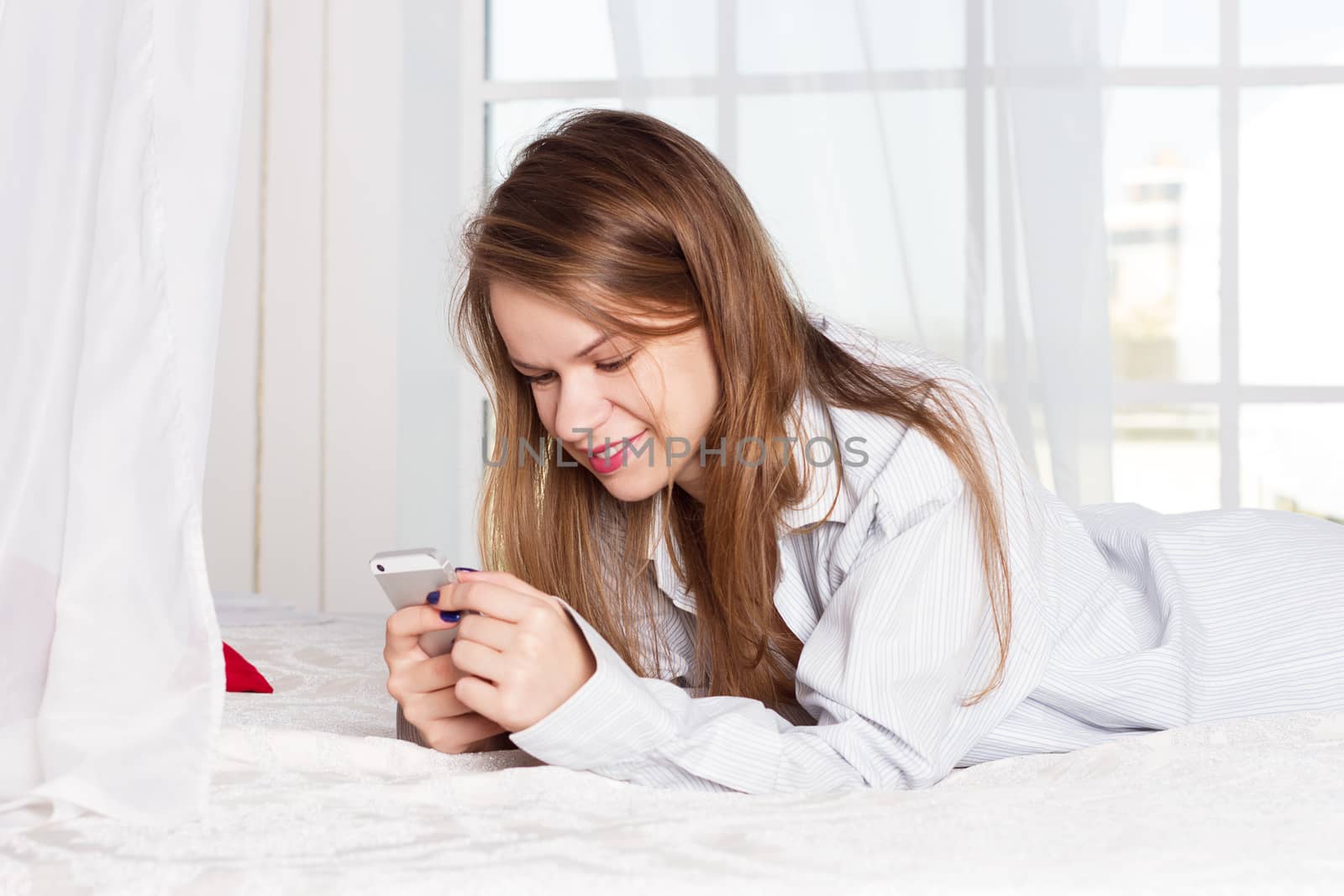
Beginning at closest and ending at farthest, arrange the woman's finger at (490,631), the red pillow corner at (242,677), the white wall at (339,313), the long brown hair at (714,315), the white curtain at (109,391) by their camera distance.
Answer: the white curtain at (109,391) → the woman's finger at (490,631) → the long brown hair at (714,315) → the red pillow corner at (242,677) → the white wall at (339,313)

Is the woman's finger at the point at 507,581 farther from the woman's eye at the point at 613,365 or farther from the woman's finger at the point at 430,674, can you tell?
the woman's eye at the point at 613,365

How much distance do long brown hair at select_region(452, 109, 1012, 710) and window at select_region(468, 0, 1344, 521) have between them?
1.21m

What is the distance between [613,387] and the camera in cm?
100

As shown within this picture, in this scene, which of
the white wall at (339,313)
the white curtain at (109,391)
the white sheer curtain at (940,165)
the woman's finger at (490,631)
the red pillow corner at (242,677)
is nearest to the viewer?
the white curtain at (109,391)

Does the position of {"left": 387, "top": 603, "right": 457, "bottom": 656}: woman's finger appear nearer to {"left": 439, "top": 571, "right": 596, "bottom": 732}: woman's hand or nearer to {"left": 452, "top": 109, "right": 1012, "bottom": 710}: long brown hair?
{"left": 439, "top": 571, "right": 596, "bottom": 732}: woman's hand

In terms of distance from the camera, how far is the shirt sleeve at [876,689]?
2.61 feet

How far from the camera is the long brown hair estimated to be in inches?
38.1

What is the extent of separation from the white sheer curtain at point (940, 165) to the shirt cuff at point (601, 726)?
1562 millimetres

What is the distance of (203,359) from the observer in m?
0.72

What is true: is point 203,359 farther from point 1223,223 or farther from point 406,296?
point 1223,223

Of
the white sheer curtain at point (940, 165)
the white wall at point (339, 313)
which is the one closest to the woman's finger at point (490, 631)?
the white sheer curtain at point (940, 165)

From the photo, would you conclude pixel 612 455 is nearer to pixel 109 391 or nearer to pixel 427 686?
pixel 427 686

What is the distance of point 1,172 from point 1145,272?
2187mm

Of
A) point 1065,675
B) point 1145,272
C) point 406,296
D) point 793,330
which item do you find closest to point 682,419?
point 793,330
